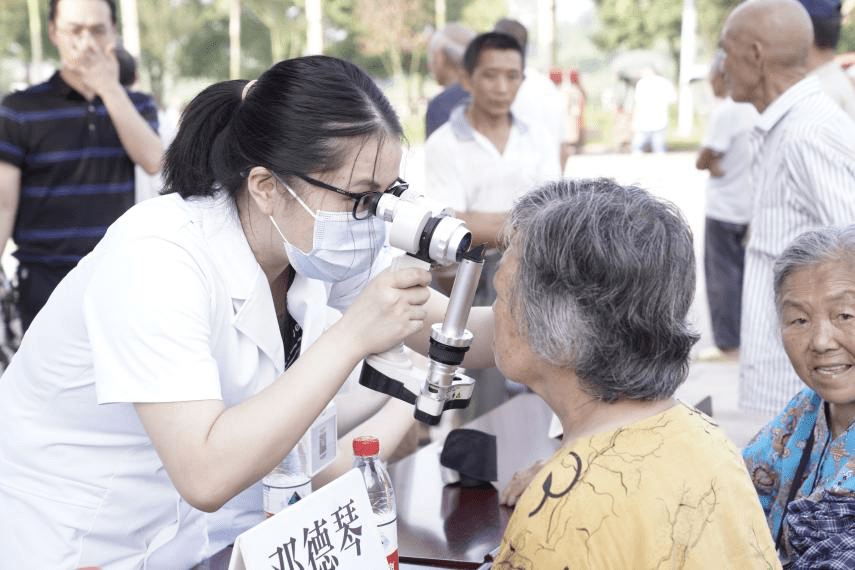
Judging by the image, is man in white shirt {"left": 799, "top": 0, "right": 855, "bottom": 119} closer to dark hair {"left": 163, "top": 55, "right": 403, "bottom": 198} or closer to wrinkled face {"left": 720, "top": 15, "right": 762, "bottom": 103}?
wrinkled face {"left": 720, "top": 15, "right": 762, "bottom": 103}

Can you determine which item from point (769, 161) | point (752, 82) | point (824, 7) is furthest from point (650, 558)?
point (824, 7)

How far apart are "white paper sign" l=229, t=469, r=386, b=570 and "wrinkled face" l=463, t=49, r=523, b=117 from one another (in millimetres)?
3247

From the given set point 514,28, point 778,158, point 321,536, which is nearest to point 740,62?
point 778,158

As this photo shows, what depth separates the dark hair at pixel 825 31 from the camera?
409 cm

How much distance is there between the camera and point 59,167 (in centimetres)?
339

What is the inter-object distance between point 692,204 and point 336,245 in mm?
10378

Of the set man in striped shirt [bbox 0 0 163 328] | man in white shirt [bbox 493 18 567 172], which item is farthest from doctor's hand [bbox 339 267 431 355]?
man in white shirt [bbox 493 18 567 172]

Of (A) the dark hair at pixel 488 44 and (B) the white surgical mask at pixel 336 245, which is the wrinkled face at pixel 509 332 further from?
(A) the dark hair at pixel 488 44

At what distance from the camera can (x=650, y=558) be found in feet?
4.10

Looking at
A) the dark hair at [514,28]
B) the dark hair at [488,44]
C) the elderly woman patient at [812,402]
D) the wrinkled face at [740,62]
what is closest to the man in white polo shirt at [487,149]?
the dark hair at [488,44]

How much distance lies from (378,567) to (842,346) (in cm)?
114

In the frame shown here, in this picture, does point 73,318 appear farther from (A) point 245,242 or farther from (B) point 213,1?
(B) point 213,1

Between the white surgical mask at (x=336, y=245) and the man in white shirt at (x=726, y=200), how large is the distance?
14.6 feet

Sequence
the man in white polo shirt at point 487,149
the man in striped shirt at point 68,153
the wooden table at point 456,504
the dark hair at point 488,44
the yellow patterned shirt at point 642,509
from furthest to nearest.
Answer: the dark hair at point 488,44 → the man in white polo shirt at point 487,149 → the man in striped shirt at point 68,153 → the wooden table at point 456,504 → the yellow patterned shirt at point 642,509
